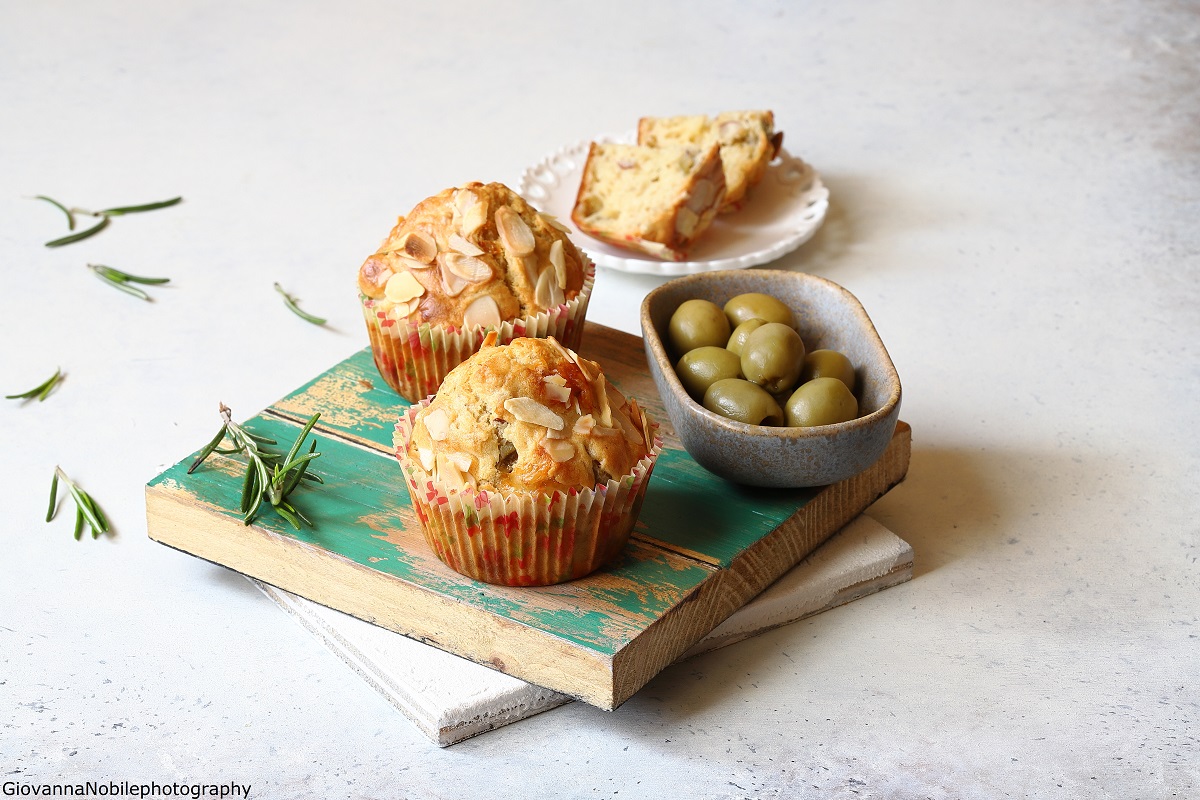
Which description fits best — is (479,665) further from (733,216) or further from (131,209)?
(131,209)

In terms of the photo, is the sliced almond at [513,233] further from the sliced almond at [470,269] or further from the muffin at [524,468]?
the muffin at [524,468]

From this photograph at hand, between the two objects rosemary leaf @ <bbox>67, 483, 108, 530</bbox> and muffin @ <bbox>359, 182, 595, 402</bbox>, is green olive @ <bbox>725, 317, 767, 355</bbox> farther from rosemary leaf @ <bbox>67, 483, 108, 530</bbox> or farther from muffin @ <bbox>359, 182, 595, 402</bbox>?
rosemary leaf @ <bbox>67, 483, 108, 530</bbox>

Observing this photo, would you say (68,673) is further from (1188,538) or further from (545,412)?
(1188,538)

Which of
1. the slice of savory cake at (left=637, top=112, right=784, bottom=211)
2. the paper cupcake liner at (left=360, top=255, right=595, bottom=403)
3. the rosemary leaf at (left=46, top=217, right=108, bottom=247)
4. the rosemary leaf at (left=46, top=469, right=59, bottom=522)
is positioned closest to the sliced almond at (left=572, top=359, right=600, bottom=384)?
the paper cupcake liner at (left=360, top=255, right=595, bottom=403)

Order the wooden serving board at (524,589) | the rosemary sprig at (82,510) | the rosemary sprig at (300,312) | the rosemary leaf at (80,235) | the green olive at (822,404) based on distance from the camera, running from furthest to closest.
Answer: the rosemary leaf at (80,235) < the rosemary sprig at (300,312) < the rosemary sprig at (82,510) < the green olive at (822,404) < the wooden serving board at (524,589)

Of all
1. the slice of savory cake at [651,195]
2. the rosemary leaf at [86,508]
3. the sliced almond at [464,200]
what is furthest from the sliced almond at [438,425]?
the slice of savory cake at [651,195]
